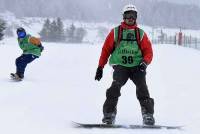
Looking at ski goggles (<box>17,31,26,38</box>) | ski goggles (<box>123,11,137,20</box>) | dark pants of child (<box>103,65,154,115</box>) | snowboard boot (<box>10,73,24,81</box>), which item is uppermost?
ski goggles (<box>123,11,137,20</box>)

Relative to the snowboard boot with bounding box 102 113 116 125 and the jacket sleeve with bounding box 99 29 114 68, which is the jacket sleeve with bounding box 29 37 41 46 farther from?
the snowboard boot with bounding box 102 113 116 125

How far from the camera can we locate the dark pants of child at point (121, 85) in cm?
720

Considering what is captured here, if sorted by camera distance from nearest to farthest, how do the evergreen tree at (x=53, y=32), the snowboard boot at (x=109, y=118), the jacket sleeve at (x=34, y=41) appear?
the snowboard boot at (x=109, y=118)
the jacket sleeve at (x=34, y=41)
the evergreen tree at (x=53, y=32)

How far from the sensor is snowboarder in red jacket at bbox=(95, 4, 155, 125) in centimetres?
721

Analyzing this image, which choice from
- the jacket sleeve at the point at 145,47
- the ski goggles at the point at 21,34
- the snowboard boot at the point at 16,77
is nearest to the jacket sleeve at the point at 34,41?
the ski goggles at the point at 21,34

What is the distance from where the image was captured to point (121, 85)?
7.28 m

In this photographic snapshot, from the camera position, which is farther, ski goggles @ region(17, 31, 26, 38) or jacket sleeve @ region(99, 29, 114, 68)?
ski goggles @ region(17, 31, 26, 38)

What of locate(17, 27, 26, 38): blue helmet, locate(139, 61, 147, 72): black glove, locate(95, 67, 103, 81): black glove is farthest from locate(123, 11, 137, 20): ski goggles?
locate(17, 27, 26, 38): blue helmet

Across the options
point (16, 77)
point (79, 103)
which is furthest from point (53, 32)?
point (79, 103)

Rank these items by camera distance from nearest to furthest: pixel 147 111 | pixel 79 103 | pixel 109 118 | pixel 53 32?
1. pixel 109 118
2. pixel 147 111
3. pixel 79 103
4. pixel 53 32

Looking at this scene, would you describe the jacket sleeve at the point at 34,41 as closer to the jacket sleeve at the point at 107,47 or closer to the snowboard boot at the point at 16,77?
the snowboard boot at the point at 16,77

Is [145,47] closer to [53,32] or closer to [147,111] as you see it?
[147,111]

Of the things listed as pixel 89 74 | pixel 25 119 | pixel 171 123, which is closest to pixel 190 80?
pixel 89 74

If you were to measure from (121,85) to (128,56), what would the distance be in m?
0.43
